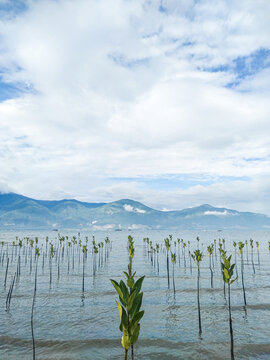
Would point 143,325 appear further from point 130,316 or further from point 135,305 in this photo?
point 135,305

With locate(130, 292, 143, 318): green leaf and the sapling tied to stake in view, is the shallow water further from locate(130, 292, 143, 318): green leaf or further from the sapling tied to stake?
locate(130, 292, 143, 318): green leaf

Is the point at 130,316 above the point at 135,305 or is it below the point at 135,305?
below

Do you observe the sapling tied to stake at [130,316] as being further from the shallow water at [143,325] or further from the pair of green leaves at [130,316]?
the shallow water at [143,325]

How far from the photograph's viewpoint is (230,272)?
38.9ft

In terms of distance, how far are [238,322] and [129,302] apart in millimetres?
16782

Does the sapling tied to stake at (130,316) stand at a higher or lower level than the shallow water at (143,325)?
higher

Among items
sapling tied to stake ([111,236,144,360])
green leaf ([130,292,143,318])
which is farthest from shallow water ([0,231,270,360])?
green leaf ([130,292,143,318])

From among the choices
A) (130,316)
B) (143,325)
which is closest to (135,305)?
(130,316)

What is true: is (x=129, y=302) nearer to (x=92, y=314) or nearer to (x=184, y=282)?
(x=92, y=314)

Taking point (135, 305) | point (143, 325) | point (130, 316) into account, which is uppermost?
point (135, 305)

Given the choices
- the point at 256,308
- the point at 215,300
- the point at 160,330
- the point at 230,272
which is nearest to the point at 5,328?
the point at 160,330

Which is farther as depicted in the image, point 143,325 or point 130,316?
point 143,325

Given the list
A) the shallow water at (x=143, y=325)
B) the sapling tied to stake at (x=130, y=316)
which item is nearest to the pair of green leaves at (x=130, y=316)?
Answer: the sapling tied to stake at (x=130, y=316)

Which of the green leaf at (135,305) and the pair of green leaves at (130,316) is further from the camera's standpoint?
the green leaf at (135,305)
